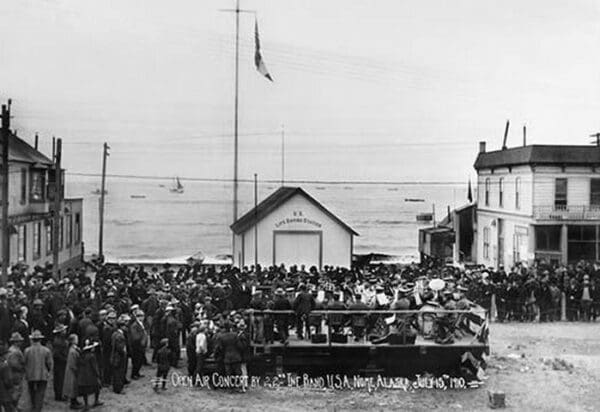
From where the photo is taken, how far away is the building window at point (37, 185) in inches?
1556

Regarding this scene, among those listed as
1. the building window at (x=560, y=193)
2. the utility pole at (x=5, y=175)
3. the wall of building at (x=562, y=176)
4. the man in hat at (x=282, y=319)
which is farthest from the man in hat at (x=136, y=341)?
the building window at (x=560, y=193)

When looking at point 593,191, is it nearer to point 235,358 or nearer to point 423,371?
point 423,371

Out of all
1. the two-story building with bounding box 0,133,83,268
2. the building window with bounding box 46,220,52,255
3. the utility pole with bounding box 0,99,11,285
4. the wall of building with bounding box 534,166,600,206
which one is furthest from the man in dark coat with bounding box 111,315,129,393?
the wall of building with bounding box 534,166,600,206

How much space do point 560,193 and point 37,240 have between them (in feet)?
90.0

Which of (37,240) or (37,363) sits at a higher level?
(37,240)

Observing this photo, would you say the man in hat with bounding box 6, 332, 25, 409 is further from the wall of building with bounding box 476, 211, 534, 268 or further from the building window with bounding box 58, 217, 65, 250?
the wall of building with bounding box 476, 211, 534, 268

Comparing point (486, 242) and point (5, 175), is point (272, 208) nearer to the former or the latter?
point (5, 175)

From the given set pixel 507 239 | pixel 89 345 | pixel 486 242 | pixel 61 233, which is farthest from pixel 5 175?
pixel 486 242

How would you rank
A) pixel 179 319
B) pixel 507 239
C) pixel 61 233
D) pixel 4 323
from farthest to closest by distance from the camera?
pixel 507 239
pixel 61 233
pixel 179 319
pixel 4 323

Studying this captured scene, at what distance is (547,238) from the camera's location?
138 ft

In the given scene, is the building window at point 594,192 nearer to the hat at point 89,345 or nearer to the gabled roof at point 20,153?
the gabled roof at point 20,153

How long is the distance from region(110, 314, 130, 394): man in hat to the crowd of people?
0.02 metres

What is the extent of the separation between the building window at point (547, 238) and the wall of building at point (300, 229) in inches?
459

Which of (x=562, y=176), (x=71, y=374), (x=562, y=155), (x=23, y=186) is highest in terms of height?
(x=562, y=155)
